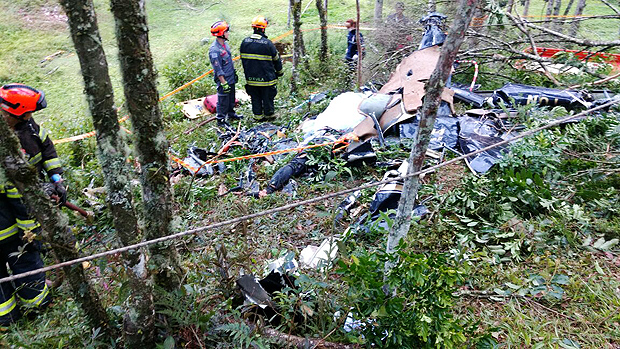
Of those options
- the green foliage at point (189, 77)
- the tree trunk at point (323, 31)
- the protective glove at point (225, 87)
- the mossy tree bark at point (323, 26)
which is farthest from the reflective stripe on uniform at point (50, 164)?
the tree trunk at point (323, 31)

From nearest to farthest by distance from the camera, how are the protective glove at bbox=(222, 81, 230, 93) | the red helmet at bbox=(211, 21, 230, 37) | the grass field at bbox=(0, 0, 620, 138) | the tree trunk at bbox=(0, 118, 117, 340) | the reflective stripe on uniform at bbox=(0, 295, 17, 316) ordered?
the tree trunk at bbox=(0, 118, 117, 340) → the reflective stripe on uniform at bbox=(0, 295, 17, 316) → the red helmet at bbox=(211, 21, 230, 37) → the protective glove at bbox=(222, 81, 230, 93) → the grass field at bbox=(0, 0, 620, 138)

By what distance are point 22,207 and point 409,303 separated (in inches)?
127

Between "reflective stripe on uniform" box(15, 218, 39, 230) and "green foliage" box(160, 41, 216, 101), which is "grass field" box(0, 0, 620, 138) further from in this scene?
"reflective stripe on uniform" box(15, 218, 39, 230)

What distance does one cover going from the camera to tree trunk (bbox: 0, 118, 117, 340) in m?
2.06

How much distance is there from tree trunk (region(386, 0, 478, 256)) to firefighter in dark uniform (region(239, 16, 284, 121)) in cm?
470

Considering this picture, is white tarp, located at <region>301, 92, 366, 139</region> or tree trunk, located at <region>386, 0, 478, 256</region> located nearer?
tree trunk, located at <region>386, 0, 478, 256</region>

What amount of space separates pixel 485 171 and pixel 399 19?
4.97 m

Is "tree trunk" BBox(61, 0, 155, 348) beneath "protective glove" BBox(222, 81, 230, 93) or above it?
above

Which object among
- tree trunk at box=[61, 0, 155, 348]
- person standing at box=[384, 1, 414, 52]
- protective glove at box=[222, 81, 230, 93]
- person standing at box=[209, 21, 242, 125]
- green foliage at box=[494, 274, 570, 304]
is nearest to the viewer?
tree trunk at box=[61, 0, 155, 348]

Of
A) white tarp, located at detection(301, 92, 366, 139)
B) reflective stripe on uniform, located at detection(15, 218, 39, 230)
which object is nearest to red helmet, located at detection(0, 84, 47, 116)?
reflective stripe on uniform, located at detection(15, 218, 39, 230)

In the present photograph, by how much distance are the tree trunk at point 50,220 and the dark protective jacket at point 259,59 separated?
4.71 meters

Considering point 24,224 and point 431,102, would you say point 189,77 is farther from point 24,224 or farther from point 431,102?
point 431,102

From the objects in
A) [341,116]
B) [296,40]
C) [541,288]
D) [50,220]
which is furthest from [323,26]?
[50,220]

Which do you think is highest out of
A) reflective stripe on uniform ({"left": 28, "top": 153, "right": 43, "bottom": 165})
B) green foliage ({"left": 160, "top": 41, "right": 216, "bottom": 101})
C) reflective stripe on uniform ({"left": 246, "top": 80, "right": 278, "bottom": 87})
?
reflective stripe on uniform ({"left": 28, "top": 153, "right": 43, "bottom": 165})
